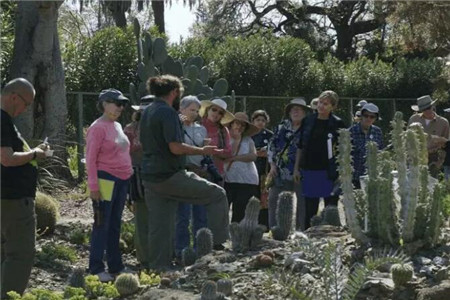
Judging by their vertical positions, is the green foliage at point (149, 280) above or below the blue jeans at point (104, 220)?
below

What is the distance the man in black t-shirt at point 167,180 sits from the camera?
784 cm

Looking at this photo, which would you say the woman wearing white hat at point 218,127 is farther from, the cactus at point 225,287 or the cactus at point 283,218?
the cactus at point 225,287

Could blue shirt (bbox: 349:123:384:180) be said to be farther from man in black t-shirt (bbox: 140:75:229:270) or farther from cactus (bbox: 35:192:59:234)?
cactus (bbox: 35:192:59:234)

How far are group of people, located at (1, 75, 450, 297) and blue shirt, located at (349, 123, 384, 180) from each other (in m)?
0.01

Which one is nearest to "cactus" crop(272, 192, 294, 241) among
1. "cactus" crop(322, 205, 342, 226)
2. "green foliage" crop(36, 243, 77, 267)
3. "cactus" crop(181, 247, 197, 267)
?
"cactus" crop(322, 205, 342, 226)

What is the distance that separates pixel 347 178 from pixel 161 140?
1.80 meters

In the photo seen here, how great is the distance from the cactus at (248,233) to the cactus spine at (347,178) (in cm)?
79

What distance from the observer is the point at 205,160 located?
9570 millimetres

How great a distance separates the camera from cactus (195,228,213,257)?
739cm

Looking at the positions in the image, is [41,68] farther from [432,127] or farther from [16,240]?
[16,240]

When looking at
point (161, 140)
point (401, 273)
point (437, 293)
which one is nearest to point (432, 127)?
point (161, 140)

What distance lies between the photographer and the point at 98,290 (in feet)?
21.7

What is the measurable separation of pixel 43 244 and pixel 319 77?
15.9m

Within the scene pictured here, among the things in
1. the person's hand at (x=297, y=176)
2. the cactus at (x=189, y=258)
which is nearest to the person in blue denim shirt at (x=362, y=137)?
the person's hand at (x=297, y=176)
